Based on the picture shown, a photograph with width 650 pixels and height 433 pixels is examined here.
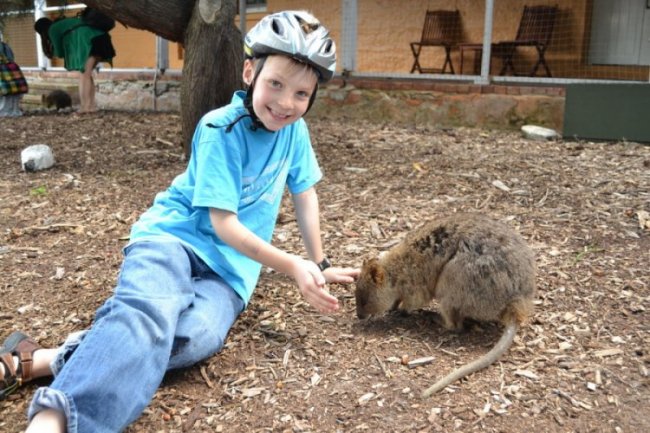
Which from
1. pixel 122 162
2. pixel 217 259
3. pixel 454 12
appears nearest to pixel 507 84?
pixel 454 12

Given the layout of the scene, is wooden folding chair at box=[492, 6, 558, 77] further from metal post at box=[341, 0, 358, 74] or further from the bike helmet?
the bike helmet

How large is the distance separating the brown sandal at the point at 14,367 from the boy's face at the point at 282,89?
4.93 ft

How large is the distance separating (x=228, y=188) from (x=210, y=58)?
3.41 m

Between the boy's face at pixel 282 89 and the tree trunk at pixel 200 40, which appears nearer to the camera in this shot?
the boy's face at pixel 282 89

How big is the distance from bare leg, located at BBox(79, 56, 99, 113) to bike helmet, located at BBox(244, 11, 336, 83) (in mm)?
8211

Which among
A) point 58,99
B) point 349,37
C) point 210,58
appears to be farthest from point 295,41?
point 58,99

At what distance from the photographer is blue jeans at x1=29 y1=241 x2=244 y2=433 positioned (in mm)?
2311

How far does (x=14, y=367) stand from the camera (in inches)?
108

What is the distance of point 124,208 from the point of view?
5180 mm

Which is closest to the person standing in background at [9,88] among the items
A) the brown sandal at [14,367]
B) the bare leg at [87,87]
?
the bare leg at [87,87]

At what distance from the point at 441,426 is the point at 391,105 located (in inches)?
280

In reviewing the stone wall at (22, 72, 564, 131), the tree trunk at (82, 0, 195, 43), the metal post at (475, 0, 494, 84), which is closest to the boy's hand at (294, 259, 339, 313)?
the tree trunk at (82, 0, 195, 43)

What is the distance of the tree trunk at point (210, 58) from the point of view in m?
5.96

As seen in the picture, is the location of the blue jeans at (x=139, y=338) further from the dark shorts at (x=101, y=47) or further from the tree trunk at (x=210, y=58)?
the dark shorts at (x=101, y=47)
